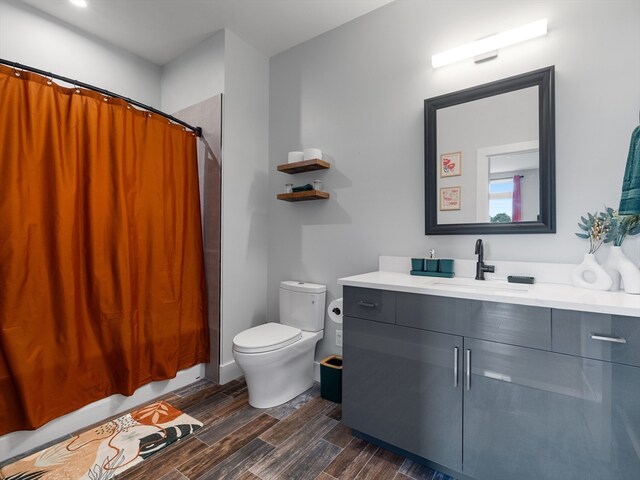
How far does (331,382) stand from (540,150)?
1.85m

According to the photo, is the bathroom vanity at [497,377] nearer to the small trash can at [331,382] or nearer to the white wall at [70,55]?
the small trash can at [331,382]

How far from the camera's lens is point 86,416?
1.81m

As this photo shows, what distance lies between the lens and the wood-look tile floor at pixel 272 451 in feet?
4.77

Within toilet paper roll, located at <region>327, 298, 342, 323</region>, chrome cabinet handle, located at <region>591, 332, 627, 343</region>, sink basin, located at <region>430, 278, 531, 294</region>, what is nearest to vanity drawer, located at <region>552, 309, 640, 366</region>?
chrome cabinet handle, located at <region>591, 332, 627, 343</region>

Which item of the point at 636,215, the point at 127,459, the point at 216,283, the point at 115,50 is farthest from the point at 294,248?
the point at 115,50

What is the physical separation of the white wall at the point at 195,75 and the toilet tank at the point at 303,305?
1.65 metres

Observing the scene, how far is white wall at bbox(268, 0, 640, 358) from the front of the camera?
4.76 ft

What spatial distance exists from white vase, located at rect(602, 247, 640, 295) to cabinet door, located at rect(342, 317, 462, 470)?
742mm

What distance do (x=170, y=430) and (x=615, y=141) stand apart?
9.06 feet

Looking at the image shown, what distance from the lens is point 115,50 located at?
8.63 ft

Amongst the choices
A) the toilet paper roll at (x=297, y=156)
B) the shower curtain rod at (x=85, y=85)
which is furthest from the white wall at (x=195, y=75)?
the toilet paper roll at (x=297, y=156)

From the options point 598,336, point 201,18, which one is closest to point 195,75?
point 201,18

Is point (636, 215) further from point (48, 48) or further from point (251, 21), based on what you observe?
point (48, 48)

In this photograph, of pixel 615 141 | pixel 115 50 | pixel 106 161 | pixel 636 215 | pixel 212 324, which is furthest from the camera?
pixel 115 50
